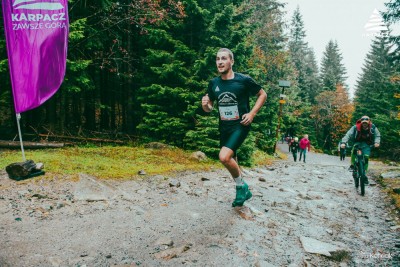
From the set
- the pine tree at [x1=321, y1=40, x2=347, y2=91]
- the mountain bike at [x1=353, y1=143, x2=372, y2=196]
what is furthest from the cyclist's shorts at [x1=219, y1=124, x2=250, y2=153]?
the pine tree at [x1=321, y1=40, x2=347, y2=91]

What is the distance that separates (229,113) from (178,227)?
1959 millimetres

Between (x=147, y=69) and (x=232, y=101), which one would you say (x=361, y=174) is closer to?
(x=232, y=101)

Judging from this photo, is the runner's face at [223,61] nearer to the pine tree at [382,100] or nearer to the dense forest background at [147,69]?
the dense forest background at [147,69]

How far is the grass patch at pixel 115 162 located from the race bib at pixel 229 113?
11.2 feet

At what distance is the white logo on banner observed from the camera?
669 cm

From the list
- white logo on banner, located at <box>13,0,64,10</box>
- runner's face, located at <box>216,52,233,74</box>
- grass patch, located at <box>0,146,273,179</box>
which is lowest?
grass patch, located at <box>0,146,273,179</box>

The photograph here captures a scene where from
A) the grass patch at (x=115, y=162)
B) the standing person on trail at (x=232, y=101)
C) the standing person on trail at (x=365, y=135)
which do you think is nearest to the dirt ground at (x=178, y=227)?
the grass patch at (x=115, y=162)

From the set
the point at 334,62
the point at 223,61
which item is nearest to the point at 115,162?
the point at 223,61

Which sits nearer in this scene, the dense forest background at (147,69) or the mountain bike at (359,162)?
the mountain bike at (359,162)

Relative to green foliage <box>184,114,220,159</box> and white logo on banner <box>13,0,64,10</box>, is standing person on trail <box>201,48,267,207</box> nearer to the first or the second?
white logo on banner <box>13,0,64,10</box>

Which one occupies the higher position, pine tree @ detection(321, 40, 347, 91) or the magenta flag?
pine tree @ detection(321, 40, 347, 91)

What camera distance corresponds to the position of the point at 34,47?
6.88 meters

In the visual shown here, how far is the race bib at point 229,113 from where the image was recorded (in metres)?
4.90

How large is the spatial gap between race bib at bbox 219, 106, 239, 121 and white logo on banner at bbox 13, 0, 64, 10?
196 inches
